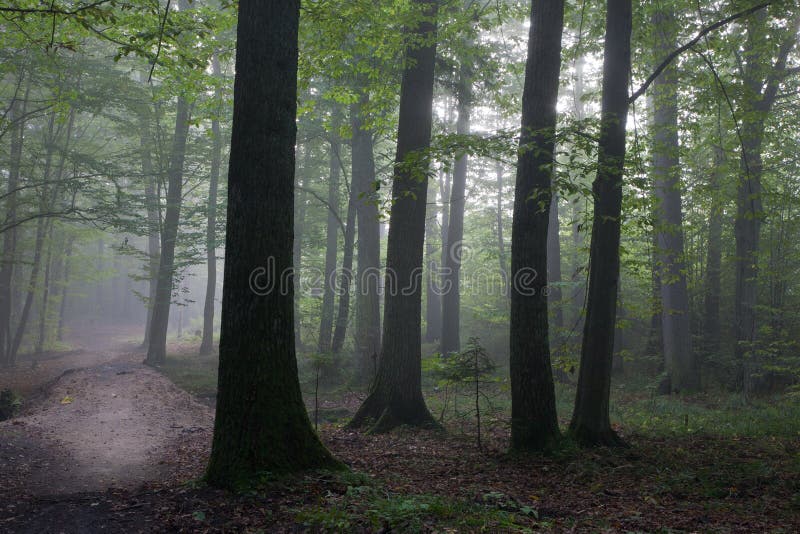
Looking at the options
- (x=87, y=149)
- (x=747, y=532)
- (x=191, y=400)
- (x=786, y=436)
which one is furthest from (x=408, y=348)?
(x=87, y=149)

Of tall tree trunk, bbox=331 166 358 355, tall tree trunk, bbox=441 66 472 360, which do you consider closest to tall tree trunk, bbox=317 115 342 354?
tall tree trunk, bbox=331 166 358 355

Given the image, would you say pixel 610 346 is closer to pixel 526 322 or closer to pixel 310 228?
pixel 526 322

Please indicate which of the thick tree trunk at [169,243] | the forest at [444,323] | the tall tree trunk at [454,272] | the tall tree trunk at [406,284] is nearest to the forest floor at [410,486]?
the forest at [444,323]

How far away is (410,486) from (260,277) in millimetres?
2802

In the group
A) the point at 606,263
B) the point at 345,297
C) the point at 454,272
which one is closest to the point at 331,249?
the point at 345,297

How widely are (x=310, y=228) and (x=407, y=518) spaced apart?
21101mm

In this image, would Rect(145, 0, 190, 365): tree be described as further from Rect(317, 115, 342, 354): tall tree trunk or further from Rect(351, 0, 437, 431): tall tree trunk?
Rect(351, 0, 437, 431): tall tree trunk

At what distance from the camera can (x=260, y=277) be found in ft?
17.3

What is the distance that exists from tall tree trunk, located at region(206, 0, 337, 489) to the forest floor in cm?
37

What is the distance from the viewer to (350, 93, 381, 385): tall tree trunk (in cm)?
1490

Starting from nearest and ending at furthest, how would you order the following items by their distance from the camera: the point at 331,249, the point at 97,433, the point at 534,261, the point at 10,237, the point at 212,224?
the point at 534,261 → the point at 97,433 → the point at 10,237 → the point at 212,224 → the point at 331,249

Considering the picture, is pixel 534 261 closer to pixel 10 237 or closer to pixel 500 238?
pixel 500 238

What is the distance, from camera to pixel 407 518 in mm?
4258

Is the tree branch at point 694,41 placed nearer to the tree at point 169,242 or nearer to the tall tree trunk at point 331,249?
the tall tree trunk at point 331,249
